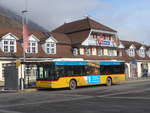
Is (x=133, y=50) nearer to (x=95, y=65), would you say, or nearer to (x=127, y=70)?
(x=127, y=70)

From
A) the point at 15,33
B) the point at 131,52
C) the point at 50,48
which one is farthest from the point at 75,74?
the point at 131,52

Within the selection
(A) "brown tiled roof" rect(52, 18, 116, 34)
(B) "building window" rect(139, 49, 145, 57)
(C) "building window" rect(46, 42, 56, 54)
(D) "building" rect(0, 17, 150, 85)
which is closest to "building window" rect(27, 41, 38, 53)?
(D) "building" rect(0, 17, 150, 85)

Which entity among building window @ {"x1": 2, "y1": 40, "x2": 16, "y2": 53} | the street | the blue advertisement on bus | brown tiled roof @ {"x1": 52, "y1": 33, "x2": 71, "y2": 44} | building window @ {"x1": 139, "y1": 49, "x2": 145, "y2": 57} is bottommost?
the street

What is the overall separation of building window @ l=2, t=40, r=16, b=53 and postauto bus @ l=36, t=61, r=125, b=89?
32.2 ft

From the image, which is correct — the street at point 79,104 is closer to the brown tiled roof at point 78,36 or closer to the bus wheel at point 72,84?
the bus wheel at point 72,84

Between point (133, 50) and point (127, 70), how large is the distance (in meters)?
6.42

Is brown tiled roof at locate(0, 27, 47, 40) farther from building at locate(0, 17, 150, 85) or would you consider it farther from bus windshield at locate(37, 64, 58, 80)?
bus windshield at locate(37, 64, 58, 80)

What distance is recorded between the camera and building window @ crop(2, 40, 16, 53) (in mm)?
36062

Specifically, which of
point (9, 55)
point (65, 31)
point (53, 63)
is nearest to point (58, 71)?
point (53, 63)

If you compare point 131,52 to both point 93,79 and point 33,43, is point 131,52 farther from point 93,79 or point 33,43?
point 93,79

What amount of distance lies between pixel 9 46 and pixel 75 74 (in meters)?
11.7

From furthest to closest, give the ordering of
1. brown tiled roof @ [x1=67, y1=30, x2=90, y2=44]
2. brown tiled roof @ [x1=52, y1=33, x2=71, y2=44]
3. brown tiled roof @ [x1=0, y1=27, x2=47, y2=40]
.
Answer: brown tiled roof @ [x1=67, y1=30, x2=90, y2=44]
brown tiled roof @ [x1=52, y1=33, x2=71, y2=44]
brown tiled roof @ [x1=0, y1=27, x2=47, y2=40]

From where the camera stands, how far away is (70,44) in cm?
4562

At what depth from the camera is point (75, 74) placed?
28.0 meters
